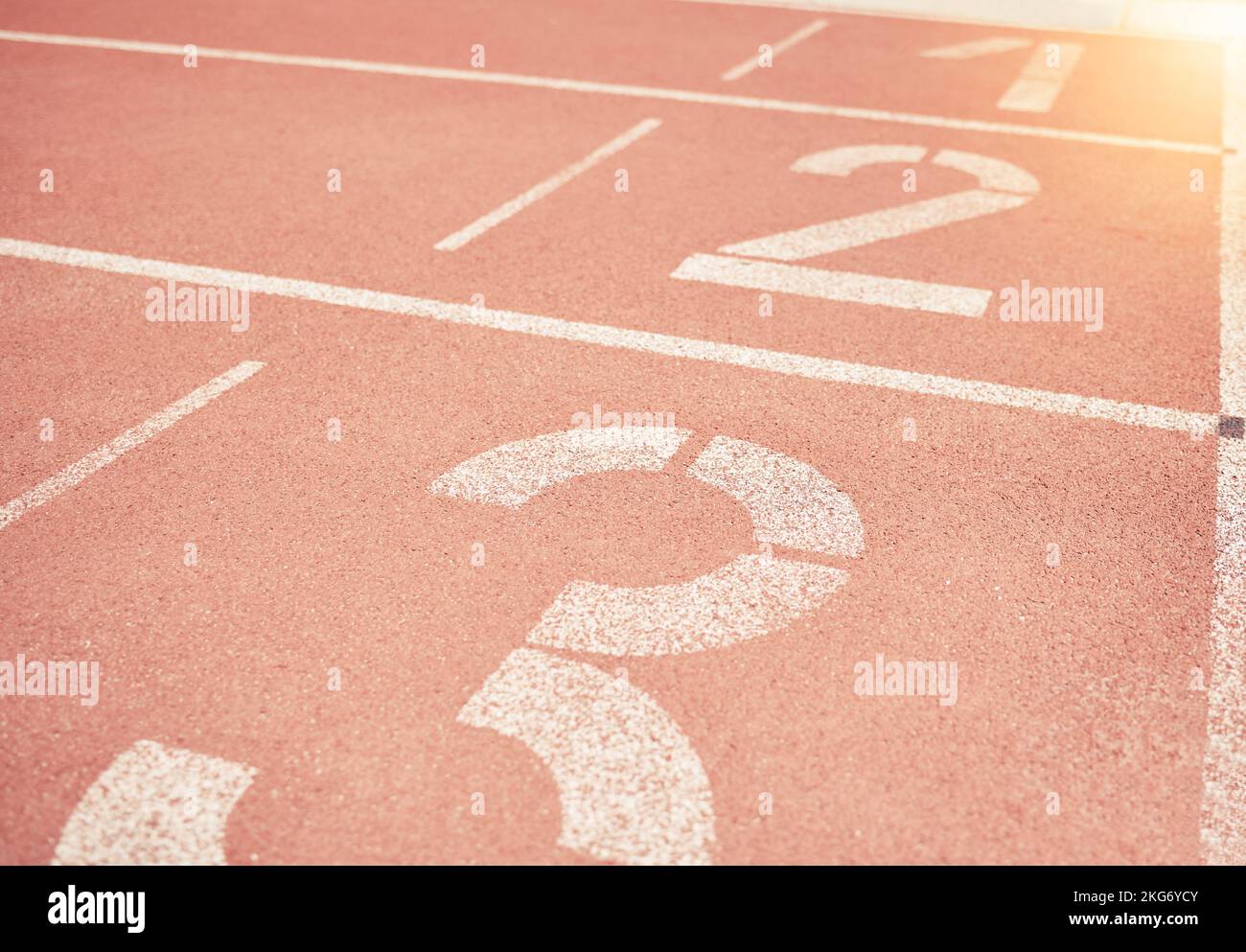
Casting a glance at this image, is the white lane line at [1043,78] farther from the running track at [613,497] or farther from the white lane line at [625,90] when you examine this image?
the running track at [613,497]

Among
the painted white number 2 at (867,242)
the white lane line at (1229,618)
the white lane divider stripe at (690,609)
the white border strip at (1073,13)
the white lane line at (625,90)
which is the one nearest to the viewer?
the white lane line at (1229,618)

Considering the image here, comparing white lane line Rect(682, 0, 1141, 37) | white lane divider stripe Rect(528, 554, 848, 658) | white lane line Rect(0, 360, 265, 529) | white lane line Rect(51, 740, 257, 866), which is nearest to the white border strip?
white lane line Rect(682, 0, 1141, 37)

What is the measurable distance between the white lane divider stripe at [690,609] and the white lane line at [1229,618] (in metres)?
1.40

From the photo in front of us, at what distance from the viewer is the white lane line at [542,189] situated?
783 centimetres

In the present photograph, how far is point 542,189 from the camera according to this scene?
8758mm

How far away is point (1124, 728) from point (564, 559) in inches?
84.1

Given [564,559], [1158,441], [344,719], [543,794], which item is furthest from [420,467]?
[1158,441]

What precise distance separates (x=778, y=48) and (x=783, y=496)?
10.1 m

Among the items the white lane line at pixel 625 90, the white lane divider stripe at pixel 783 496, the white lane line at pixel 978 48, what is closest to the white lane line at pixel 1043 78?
the white lane line at pixel 978 48

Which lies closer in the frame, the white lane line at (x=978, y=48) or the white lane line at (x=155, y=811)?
the white lane line at (x=155, y=811)

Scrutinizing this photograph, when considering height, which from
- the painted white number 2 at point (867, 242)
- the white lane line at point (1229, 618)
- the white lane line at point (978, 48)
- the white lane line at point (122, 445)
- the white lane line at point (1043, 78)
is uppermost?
the white lane line at point (978, 48)

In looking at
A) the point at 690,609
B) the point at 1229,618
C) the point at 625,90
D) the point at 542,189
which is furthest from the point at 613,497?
the point at 625,90

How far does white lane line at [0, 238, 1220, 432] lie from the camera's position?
19.3ft
